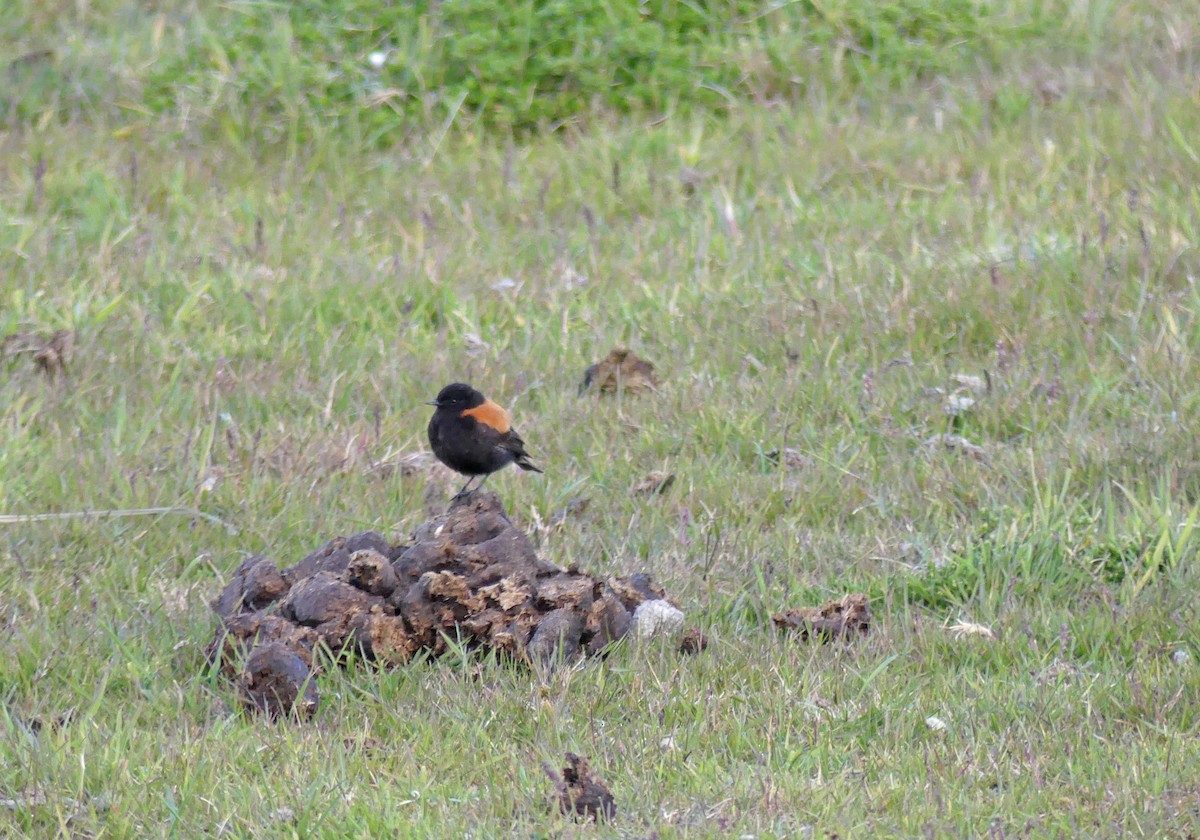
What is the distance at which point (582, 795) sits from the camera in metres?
3.49

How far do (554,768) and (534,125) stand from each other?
646 centimetres

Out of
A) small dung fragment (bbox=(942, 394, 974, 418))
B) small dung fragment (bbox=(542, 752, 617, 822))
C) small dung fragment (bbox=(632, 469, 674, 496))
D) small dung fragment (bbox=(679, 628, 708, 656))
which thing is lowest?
small dung fragment (bbox=(632, 469, 674, 496))

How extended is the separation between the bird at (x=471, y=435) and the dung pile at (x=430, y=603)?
29.5 inches

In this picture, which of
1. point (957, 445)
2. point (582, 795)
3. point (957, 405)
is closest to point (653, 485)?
point (957, 445)

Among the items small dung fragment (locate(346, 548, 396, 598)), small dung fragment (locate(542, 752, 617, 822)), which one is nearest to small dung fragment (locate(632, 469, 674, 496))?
small dung fragment (locate(346, 548, 396, 598))

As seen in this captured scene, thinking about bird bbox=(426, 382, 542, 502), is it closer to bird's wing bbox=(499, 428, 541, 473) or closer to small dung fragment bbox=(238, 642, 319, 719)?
bird's wing bbox=(499, 428, 541, 473)

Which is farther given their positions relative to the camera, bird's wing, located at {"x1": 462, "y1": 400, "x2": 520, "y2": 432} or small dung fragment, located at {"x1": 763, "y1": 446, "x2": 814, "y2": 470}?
small dung fragment, located at {"x1": 763, "y1": 446, "x2": 814, "y2": 470}

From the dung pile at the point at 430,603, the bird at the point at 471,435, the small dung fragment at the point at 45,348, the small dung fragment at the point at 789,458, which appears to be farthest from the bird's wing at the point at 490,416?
the small dung fragment at the point at 45,348

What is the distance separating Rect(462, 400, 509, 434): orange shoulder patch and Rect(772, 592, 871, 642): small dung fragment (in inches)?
55.5

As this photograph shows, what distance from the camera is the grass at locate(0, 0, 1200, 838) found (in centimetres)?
371

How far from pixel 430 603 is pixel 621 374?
7.65ft

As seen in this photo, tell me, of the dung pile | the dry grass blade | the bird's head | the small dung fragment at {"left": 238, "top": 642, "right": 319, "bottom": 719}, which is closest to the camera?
the small dung fragment at {"left": 238, "top": 642, "right": 319, "bottom": 719}

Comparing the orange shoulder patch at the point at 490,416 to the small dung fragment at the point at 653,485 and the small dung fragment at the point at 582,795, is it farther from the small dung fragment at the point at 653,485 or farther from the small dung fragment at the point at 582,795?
the small dung fragment at the point at 582,795

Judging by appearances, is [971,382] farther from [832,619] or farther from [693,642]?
[693,642]
